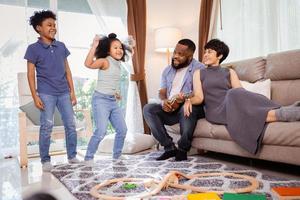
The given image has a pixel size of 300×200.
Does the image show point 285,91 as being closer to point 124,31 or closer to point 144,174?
point 144,174

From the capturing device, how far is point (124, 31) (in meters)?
3.79

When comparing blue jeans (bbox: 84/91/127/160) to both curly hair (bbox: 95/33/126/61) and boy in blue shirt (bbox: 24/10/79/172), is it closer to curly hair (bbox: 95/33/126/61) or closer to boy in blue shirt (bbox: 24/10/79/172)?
boy in blue shirt (bbox: 24/10/79/172)

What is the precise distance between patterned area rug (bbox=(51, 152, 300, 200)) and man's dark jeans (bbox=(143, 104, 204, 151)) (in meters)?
0.16

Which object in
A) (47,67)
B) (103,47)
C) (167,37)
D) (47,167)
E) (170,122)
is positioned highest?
(167,37)

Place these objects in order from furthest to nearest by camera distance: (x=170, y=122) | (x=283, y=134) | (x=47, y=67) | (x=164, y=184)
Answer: (x=170, y=122)
(x=47, y=67)
(x=283, y=134)
(x=164, y=184)

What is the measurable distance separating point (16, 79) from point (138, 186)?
2.02 meters

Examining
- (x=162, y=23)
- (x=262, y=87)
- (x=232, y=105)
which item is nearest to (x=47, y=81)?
(x=232, y=105)

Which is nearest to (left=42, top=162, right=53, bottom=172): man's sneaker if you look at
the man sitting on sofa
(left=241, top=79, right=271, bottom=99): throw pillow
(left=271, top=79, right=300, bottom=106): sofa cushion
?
the man sitting on sofa

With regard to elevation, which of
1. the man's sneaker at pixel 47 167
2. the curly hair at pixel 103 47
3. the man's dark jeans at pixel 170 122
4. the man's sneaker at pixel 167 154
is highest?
the curly hair at pixel 103 47

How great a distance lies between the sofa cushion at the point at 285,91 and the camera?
93.6 inches

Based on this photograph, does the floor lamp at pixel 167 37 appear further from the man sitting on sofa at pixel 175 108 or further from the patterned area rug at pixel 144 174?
the patterned area rug at pixel 144 174

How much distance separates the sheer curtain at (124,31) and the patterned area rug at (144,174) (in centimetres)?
98

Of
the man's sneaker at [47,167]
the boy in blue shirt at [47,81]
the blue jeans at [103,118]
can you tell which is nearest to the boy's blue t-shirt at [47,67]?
the boy in blue shirt at [47,81]

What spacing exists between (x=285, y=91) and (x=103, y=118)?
151cm
